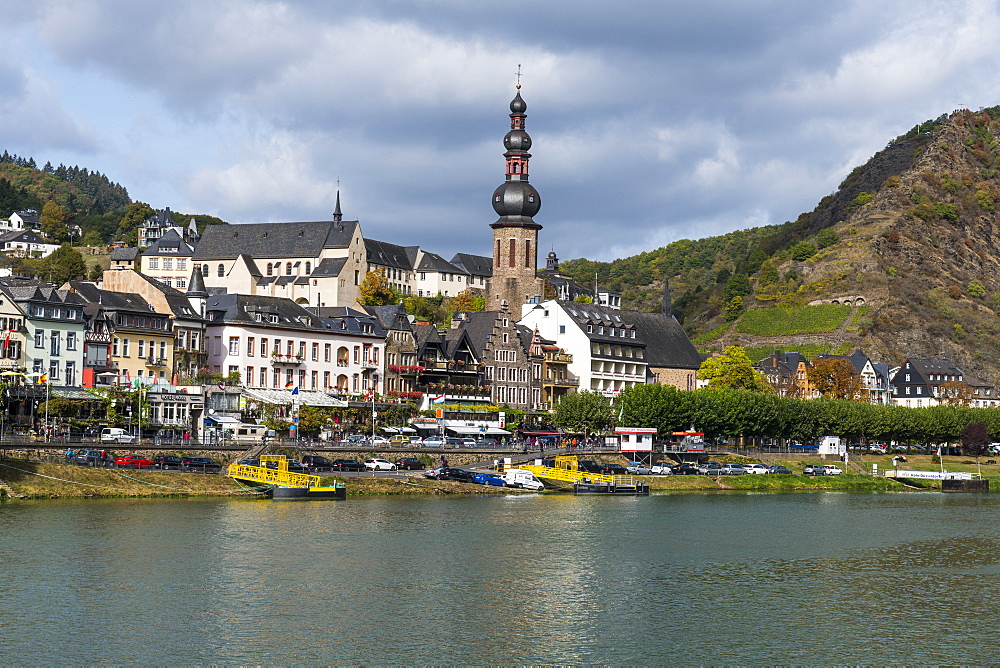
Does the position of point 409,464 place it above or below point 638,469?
above

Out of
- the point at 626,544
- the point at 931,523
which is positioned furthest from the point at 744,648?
the point at 931,523

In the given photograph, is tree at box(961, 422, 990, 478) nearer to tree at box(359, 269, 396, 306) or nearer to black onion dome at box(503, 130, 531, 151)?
black onion dome at box(503, 130, 531, 151)

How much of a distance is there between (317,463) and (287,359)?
2450 centimetres

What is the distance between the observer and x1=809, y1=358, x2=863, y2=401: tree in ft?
521

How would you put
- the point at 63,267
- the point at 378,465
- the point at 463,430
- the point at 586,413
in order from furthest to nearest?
1. the point at 63,267
2. the point at 586,413
3. the point at 463,430
4. the point at 378,465

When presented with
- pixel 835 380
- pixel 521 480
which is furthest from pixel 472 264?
pixel 521 480

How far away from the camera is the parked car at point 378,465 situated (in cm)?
9056

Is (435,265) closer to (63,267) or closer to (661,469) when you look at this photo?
(63,267)

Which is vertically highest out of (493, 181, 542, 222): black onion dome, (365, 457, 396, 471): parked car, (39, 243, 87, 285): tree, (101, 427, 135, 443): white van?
(493, 181, 542, 222): black onion dome

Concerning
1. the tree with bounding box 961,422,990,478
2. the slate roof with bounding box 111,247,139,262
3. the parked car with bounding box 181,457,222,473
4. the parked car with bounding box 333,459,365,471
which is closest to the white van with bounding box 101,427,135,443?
the parked car with bounding box 181,457,222,473

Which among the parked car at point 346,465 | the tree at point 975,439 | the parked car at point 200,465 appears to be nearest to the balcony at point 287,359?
the parked car at point 346,465

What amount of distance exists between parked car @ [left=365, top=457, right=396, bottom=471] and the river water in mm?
13901

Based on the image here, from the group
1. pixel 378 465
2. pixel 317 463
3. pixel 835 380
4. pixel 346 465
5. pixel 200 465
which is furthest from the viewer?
pixel 835 380

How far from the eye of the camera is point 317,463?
288 ft
